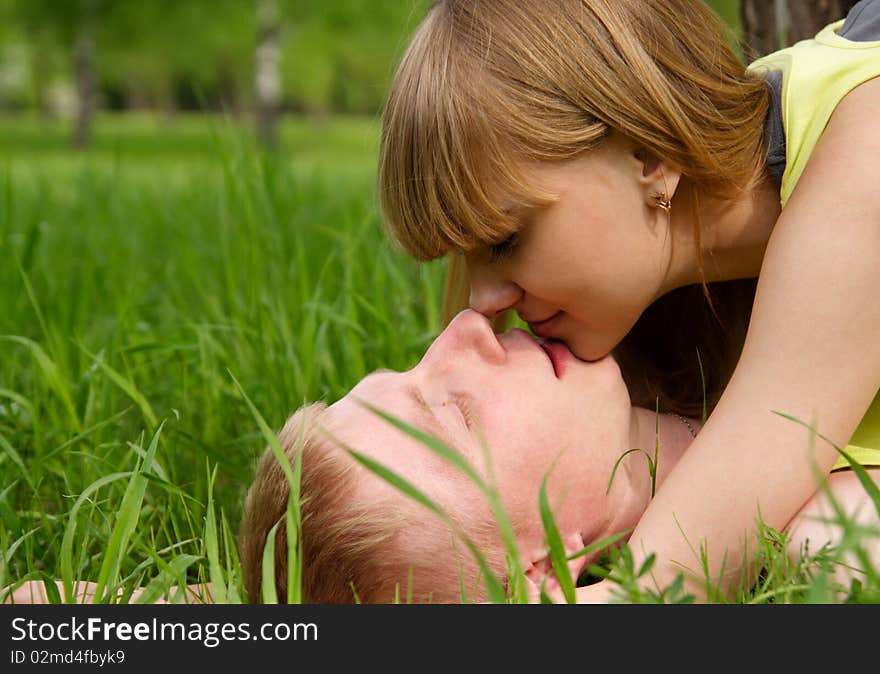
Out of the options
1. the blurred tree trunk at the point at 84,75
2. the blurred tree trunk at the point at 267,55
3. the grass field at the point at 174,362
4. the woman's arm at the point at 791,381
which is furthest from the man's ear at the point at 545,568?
the blurred tree trunk at the point at 84,75

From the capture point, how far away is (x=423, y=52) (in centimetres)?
173

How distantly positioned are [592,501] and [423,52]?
753mm

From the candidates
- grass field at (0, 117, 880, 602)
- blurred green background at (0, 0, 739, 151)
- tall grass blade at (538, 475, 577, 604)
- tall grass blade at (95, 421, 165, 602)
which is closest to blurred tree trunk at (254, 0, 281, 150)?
blurred green background at (0, 0, 739, 151)

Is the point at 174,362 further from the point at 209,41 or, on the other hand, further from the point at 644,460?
the point at 209,41

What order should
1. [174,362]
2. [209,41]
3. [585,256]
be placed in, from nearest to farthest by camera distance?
1. [585,256]
2. [174,362]
3. [209,41]

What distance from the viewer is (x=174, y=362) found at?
2.37 m

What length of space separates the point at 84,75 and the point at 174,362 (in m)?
20.1

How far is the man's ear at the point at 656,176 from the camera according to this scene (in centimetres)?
169

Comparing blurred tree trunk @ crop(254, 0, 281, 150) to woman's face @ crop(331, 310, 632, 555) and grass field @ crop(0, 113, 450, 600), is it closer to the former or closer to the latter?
→ grass field @ crop(0, 113, 450, 600)

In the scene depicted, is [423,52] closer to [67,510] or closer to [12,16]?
[67,510]

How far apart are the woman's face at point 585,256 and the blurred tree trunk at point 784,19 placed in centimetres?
92

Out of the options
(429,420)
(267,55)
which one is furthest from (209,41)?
(429,420)

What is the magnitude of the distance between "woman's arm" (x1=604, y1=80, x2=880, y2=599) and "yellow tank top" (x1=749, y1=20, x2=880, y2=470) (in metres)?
0.08
